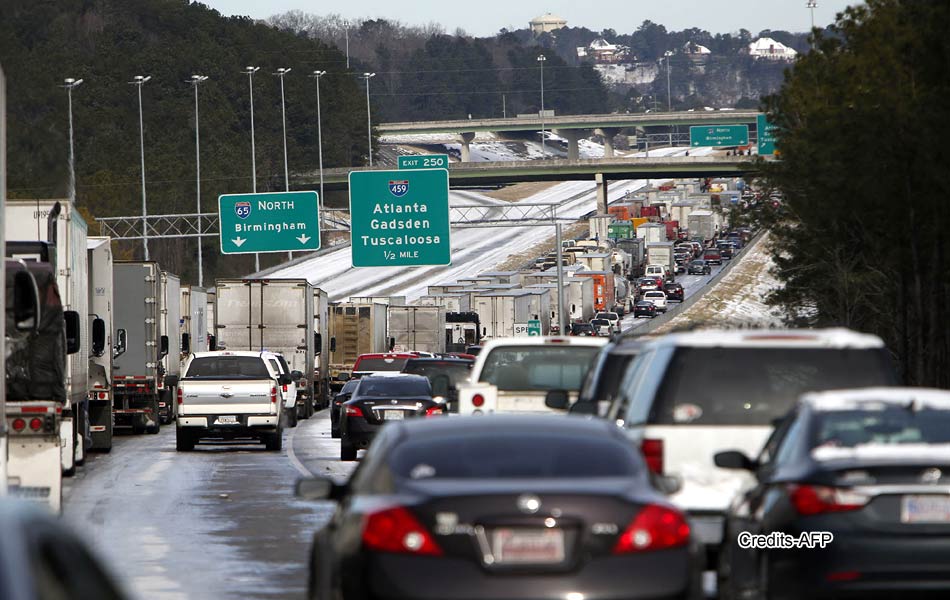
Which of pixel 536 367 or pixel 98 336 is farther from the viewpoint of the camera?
pixel 98 336

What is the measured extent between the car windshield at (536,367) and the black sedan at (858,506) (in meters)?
8.97

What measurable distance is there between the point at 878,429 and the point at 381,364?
36158 mm

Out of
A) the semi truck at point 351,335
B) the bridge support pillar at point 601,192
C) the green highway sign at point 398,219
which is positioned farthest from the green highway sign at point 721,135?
the green highway sign at point 398,219

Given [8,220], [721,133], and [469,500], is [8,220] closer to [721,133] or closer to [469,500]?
[469,500]

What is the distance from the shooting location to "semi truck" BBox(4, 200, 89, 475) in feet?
80.1

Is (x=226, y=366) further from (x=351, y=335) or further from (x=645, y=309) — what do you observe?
(x=645, y=309)

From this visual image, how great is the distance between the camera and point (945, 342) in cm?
4491

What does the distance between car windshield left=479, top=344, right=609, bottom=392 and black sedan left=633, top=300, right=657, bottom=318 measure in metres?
98.0

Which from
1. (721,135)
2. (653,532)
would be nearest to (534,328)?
(653,532)

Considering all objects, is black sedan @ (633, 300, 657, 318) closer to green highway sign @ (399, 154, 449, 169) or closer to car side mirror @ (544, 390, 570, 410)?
green highway sign @ (399, 154, 449, 169)

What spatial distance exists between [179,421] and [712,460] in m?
20.8

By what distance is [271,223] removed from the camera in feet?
228

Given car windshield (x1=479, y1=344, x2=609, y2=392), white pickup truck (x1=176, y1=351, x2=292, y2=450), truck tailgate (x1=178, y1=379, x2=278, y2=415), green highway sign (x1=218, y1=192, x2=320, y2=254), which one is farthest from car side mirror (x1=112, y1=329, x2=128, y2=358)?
green highway sign (x1=218, y1=192, x2=320, y2=254)

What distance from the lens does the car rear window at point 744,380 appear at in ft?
39.2
